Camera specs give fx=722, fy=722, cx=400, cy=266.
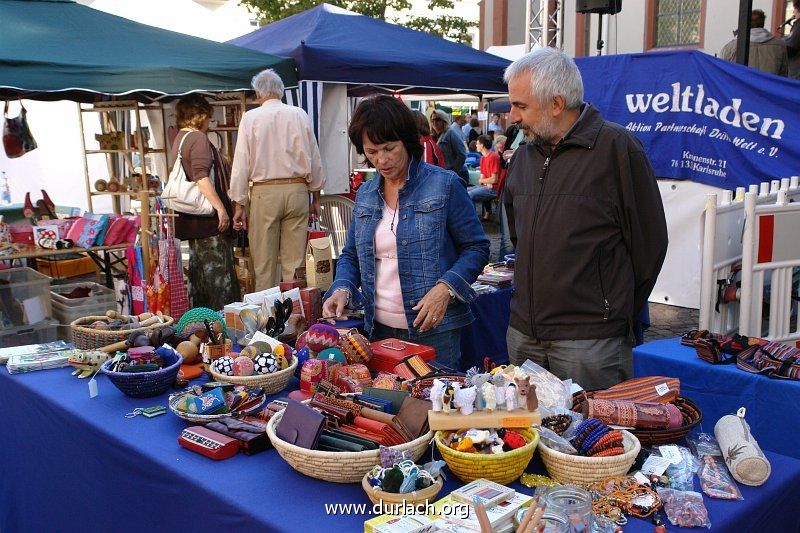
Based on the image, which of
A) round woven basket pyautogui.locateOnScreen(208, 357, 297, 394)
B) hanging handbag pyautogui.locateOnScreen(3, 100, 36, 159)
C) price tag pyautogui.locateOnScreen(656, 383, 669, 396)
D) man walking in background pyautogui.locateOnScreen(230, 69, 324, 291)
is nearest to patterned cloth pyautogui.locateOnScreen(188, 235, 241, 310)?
man walking in background pyautogui.locateOnScreen(230, 69, 324, 291)

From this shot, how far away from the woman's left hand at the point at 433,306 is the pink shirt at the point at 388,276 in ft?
0.60

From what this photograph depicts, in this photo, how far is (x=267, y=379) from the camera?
2.19 meters

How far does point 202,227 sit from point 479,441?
4149 millimetres

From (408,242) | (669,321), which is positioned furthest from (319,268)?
(669,321)

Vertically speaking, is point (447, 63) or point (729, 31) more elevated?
point (729, 31)

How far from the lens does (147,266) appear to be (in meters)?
4.43

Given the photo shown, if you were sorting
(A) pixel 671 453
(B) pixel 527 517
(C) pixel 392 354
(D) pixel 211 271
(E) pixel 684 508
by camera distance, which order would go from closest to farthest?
1. (B) pixel 527 517
2. (E) pixel 684 508
3. (A) pixel 671 453
4. (C) pixel 392 354
5. (D) pixel 211 271

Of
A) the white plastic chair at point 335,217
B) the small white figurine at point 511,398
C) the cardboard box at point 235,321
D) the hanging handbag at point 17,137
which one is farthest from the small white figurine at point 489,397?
the hanging handbag at point 17,137

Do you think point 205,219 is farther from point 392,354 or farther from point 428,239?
point 392,354

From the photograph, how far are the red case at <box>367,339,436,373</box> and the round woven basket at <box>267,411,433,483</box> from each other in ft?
2.16

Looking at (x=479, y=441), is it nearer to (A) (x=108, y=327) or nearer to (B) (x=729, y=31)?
(A) (x=108, y=327)

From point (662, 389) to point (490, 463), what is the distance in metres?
0.63

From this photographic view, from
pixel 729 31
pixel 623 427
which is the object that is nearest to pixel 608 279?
pixel 623 427

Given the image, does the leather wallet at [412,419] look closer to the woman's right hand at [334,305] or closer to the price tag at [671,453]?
the price tag at [671,453]
